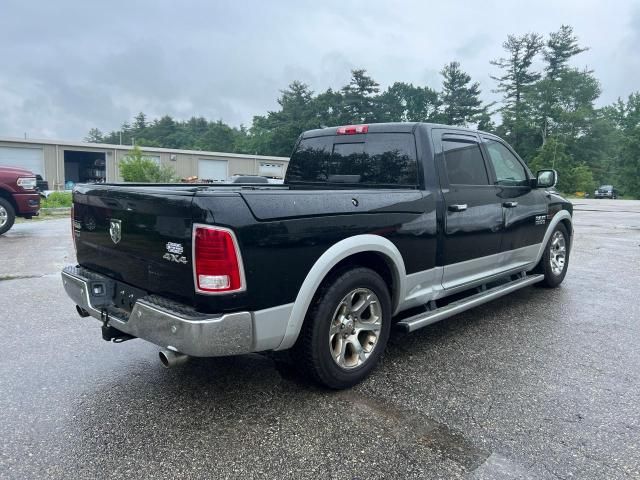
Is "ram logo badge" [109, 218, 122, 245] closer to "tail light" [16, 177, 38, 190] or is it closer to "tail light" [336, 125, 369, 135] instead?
"tail light" [336, 125, 369, 135]

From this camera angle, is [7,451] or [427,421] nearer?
[7,451]

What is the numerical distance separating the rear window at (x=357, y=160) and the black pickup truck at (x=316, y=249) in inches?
0.4

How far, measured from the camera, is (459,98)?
222 feet

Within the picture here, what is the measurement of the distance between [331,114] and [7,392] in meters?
68.1

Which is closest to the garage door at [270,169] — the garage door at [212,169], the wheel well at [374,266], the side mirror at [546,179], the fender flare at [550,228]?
the garage door at [212,169]

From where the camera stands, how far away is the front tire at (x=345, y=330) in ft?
10.00

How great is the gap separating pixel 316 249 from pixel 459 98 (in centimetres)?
7055

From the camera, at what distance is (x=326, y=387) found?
321 cm

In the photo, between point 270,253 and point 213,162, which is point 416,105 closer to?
point 213,162

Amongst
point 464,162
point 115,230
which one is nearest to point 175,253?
point 115,230

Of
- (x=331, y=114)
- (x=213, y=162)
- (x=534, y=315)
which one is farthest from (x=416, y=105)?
(x=534, y=315)

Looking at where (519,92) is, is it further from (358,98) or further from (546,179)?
(546,179)

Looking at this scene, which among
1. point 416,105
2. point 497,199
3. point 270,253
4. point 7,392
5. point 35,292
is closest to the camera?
point 270,253

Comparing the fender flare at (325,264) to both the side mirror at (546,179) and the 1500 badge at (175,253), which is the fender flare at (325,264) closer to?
the 1500 badge at (175,253)
